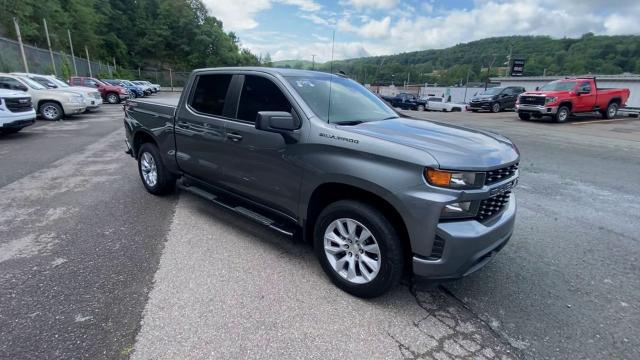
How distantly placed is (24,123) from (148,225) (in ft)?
28.5

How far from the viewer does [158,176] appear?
5.18m

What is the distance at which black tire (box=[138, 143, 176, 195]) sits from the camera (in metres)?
5.12

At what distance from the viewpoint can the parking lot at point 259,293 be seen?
95.5 inches

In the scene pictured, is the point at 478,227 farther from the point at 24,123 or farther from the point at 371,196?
the point at 24,123

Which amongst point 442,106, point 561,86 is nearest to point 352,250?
point 561,86

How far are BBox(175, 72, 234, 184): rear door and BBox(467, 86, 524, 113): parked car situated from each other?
949 inches

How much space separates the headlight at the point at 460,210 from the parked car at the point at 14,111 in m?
Result: 11.6

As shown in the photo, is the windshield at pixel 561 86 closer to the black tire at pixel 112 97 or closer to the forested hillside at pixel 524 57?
the forested hillside at pixel 524 57

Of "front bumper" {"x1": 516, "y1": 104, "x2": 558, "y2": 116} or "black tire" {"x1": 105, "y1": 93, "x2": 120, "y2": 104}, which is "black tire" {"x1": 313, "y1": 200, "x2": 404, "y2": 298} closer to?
"front bumper" {"x1": 516, "y1": 104, "x2": 558, "y2": 116}

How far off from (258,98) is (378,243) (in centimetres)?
199

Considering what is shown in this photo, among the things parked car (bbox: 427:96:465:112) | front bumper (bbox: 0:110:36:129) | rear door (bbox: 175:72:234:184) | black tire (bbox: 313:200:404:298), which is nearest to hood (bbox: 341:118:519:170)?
black tire (bbox: 313:200:404:298)

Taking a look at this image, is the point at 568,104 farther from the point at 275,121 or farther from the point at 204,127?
the point at 275,121

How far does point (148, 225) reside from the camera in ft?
14.2

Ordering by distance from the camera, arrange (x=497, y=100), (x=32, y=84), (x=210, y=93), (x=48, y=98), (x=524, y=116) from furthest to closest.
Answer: (x=497, y=100)
(x=524, y=116)
(x=48, y=98)
(x=32, y=84)
(x=210, y=93)
